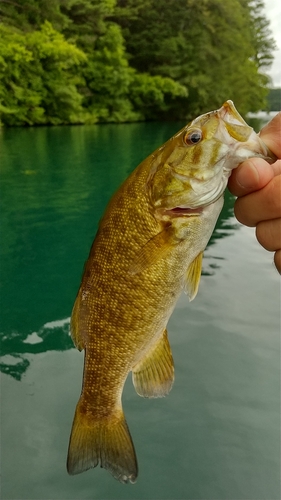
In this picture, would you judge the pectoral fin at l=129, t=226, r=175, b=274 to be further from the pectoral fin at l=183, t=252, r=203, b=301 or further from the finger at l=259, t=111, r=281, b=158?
the finger at l=259, t=111, r=281, b=158

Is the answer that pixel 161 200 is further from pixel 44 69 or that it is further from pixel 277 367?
pixel 44 69

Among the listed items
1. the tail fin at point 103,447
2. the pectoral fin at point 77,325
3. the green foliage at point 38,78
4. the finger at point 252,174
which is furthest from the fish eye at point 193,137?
the green foliage at point 38,78

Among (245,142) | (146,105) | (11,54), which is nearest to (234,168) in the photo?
(245,142)

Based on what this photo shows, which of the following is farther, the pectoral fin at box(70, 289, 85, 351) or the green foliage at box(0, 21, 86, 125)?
the green foliage at box(0, 21, 86, 125)

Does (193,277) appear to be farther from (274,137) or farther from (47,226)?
(47,226)

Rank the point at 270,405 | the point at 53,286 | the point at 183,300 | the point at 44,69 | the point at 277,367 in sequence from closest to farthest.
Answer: the point at 270,405 < the point at 277,367 < the point at 183,300 < the point at 53,286 < the point at 44,69

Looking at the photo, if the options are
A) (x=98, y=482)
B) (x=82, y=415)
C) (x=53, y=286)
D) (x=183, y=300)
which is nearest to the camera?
(x=82, y=415)

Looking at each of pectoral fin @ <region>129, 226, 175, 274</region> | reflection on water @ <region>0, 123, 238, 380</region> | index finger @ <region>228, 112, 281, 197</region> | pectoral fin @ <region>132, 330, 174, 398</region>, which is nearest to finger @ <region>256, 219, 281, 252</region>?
index finger @ <region>228, 112, 281, 197</region>

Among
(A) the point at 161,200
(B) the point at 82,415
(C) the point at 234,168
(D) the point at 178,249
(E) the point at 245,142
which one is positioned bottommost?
(B) the point at 82,415
